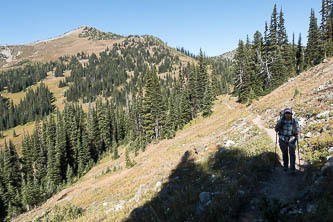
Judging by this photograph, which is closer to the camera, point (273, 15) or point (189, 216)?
point (189, 216)

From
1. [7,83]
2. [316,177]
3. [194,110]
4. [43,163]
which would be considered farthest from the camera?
[7,83]

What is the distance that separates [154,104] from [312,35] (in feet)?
163

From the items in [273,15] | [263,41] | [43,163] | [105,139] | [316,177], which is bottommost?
→ [43,163]

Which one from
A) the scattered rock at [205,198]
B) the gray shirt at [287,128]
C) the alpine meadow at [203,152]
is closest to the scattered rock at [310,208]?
the alpine meadow at [203,152]

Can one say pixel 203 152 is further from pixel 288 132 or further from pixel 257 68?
pixel 257 68

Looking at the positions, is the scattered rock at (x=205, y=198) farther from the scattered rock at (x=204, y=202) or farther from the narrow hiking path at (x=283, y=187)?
the narrow hiking path at (x=283, y=187)

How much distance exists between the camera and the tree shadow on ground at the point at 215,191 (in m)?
5.95

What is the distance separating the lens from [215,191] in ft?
25.8

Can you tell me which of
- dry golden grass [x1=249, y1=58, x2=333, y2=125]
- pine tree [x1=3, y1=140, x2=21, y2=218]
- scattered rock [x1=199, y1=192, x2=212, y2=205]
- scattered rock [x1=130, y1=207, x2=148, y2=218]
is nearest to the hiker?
scattered rock [x1=199, y1=192, x2=212, y2=205]

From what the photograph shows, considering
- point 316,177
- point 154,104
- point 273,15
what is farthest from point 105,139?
point 316,177

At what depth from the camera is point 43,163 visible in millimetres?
62125

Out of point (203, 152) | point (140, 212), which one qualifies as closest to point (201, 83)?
point (203, 152)

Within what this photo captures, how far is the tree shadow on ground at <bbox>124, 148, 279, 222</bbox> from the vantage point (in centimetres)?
595

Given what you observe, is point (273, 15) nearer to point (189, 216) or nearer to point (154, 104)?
point (154, 104)
